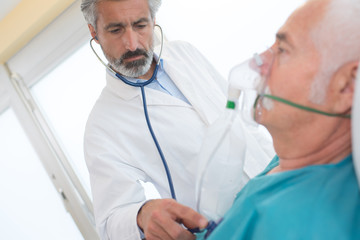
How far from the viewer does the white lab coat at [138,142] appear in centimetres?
133

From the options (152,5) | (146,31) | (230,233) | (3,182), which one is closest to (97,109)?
(146,31)

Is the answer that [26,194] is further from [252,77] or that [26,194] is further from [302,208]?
[302,208]

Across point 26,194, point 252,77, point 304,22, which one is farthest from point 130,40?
point 26,194

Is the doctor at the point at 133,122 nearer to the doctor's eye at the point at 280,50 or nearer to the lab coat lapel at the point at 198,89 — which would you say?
the lab coat lapel at the point at 198,89

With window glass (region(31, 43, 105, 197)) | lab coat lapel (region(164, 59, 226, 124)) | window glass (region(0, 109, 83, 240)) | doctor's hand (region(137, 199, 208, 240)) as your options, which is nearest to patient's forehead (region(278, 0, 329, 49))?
doctor's hand (region(137, 199, 208, 240))

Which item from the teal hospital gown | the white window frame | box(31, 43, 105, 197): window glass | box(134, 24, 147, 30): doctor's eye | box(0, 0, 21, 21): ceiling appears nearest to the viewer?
the teal hospital gown

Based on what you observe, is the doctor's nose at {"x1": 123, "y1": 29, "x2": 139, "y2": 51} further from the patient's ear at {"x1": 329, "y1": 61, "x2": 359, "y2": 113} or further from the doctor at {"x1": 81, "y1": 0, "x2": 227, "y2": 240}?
the patient's ear at {"x1": 329, "y1": 61, "x2": 359, "y2": 113}

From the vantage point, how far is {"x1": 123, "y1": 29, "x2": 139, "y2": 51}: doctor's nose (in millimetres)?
1412

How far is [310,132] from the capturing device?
0.92 m

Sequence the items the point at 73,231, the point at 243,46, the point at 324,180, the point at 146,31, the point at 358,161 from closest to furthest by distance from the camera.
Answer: the point at 358,161 < the point at 324,180 < the point at 146,31 < the point at 243,46 < the point at 73,231

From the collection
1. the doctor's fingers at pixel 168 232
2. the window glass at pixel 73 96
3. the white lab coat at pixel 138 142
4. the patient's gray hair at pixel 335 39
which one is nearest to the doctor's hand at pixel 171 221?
the doctor's fingers at pixel 168 232

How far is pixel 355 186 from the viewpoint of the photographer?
2.63 feet

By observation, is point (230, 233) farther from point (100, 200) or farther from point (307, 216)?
point (100, 200)

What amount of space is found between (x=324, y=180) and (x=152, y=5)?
0.97 metres
